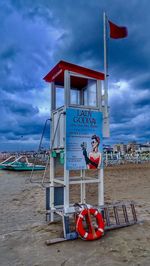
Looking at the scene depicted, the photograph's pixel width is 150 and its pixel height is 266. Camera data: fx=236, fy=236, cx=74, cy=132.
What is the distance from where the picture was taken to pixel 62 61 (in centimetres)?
555

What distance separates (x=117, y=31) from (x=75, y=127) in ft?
9.56

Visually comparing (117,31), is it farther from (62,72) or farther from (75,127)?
(75,127)

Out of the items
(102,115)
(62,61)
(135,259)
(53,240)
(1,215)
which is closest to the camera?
(135,259)

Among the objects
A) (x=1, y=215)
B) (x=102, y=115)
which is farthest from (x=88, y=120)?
(x=1, y=215)

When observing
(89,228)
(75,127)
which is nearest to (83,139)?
(75,127)

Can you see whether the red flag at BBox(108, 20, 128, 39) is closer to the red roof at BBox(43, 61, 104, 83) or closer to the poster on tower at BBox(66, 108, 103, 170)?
the red roof at BBox(43, 61, 104, 83)

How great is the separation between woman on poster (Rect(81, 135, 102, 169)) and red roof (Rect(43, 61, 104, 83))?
160 cm

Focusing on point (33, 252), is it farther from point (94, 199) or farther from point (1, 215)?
point (94, 199)

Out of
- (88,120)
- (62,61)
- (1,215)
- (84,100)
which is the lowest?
→ (1,215)

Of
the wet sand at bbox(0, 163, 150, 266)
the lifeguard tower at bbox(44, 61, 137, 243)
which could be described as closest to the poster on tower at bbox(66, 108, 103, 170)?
the lifeguard tower at bbox(44, 61, 137, 243)

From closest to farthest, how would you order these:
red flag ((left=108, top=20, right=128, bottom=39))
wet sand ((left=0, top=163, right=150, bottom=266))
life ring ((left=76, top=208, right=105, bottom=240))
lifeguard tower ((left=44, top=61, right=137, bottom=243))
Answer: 1. wet sand ((left=0, top=163, right=150, bottom=266))
2. life ring ((left=76, top=208, right=105, bottom=240))
3. lifeguard tower ((left=44, top=61, right=137, bottom=243))
4. red flag ((left=108, top=20, right=128, bottom=39))

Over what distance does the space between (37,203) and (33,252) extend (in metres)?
5.29

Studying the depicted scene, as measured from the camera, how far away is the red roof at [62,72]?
5613mm

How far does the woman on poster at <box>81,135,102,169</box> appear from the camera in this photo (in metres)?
5.66
